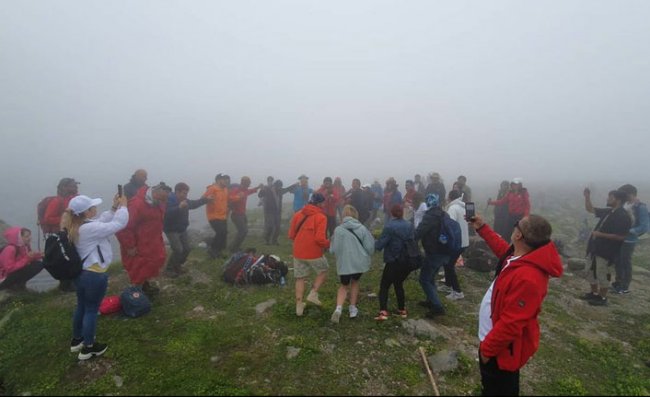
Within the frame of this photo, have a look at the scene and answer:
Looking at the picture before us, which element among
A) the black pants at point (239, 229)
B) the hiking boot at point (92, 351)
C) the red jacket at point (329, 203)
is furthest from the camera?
the black pants at point (239, 229)

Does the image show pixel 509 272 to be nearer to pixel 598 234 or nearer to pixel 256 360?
pixel 256 360

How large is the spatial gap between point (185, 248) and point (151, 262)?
7.13ft

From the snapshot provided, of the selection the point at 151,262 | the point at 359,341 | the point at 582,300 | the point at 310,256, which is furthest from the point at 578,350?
the point at 151,262

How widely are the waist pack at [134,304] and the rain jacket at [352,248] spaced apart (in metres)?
4.75

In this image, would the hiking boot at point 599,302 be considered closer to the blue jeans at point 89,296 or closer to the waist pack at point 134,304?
the waist pack at point 134,304

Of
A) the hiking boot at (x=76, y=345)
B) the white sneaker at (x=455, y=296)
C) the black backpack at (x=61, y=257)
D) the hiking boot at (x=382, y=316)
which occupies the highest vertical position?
the black backpack at (x=61, y=257)

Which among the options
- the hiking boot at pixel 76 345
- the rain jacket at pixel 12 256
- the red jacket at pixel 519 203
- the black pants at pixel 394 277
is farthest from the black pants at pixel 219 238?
the red jacket at pixel 519 203

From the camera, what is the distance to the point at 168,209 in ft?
31.6

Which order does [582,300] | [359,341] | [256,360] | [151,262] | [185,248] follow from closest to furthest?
[256,360] < [359,341] < [151,262] < [582,300] < [185,248]

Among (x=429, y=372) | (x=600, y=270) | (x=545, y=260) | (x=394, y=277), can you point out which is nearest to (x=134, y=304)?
(x=394, y=277)

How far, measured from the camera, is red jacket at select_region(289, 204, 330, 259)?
275 inches

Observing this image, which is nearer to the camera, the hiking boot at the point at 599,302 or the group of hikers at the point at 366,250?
the group of hikers at the point at 366,250

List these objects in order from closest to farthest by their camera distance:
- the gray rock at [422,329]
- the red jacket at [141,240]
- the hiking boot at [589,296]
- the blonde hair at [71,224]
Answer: the blonde hair at [71,224] → the gray rock at [422,329] → the red jacket at [141,240] → the hiking boot at [589,296]

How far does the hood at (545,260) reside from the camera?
3.37m
